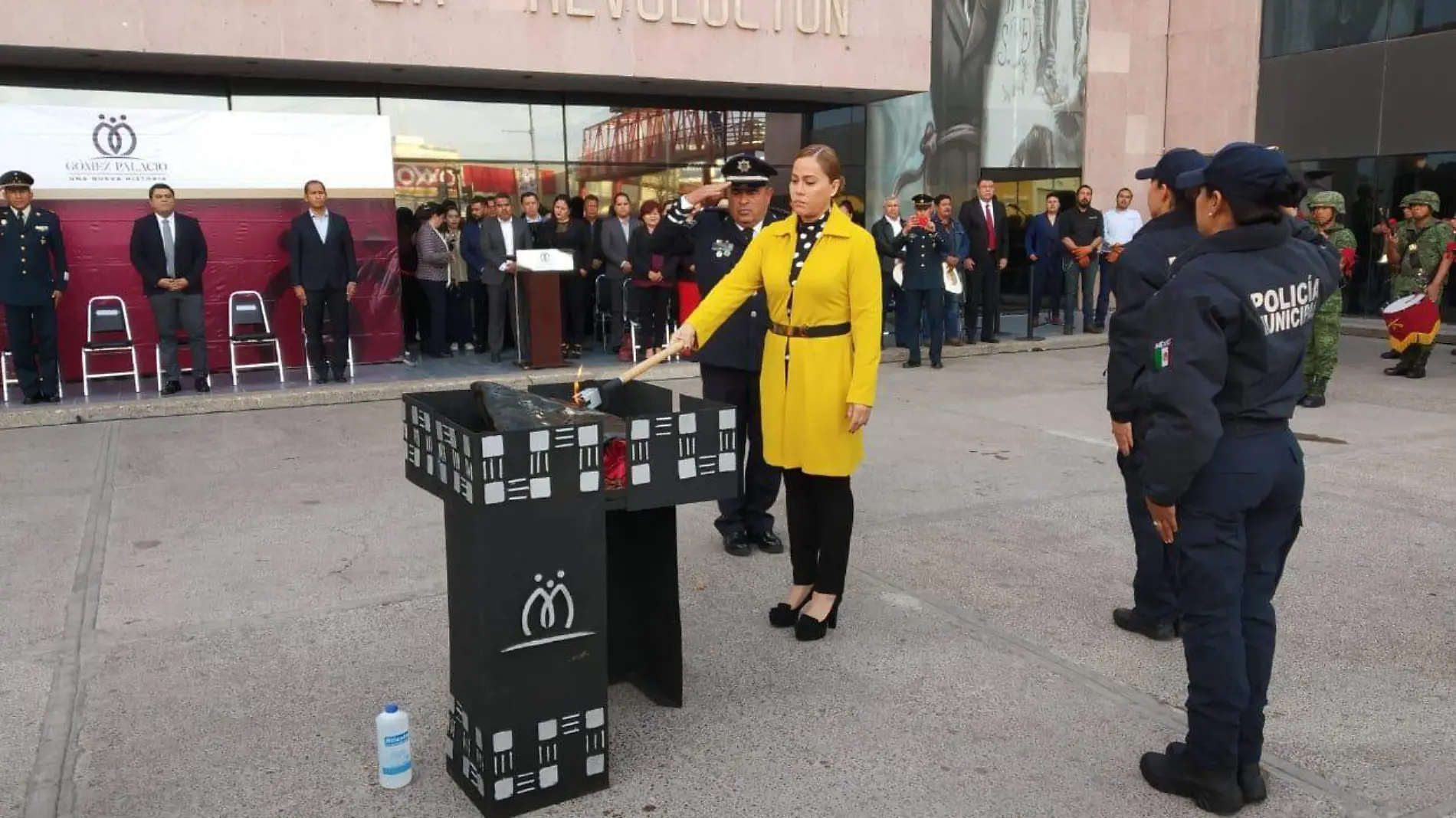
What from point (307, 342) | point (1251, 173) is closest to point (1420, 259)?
point (1251, 173)

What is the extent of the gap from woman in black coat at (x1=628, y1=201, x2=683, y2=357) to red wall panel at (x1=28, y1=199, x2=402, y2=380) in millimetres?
2647

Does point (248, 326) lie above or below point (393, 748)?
above

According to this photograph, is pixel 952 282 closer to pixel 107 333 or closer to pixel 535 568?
pixel 107 333

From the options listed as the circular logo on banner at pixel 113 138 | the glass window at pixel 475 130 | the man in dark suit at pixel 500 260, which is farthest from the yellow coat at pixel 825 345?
the glass window at pixel 475 130

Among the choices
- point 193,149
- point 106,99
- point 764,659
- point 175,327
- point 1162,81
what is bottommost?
point 764,659

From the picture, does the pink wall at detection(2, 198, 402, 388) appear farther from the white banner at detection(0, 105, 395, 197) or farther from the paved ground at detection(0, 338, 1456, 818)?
the paved ground at detection(0, 338, 1456, 818)

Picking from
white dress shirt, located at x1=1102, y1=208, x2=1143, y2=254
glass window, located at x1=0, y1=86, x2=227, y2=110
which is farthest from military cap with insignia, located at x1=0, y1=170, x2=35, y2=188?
white dress shirt, located at x1=1102, y1=208, x2=1143, y2=254

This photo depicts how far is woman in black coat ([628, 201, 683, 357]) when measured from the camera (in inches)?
474

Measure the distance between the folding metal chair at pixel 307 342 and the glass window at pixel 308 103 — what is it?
305 cm

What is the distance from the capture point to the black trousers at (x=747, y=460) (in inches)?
208

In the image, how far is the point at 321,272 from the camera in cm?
1064

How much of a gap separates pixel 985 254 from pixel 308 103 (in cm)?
856

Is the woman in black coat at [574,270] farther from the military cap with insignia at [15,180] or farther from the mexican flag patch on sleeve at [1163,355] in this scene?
the mexican flag patch on sleeve at [1163,355]

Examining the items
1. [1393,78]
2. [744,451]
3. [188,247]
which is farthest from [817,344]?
[1393,78]
